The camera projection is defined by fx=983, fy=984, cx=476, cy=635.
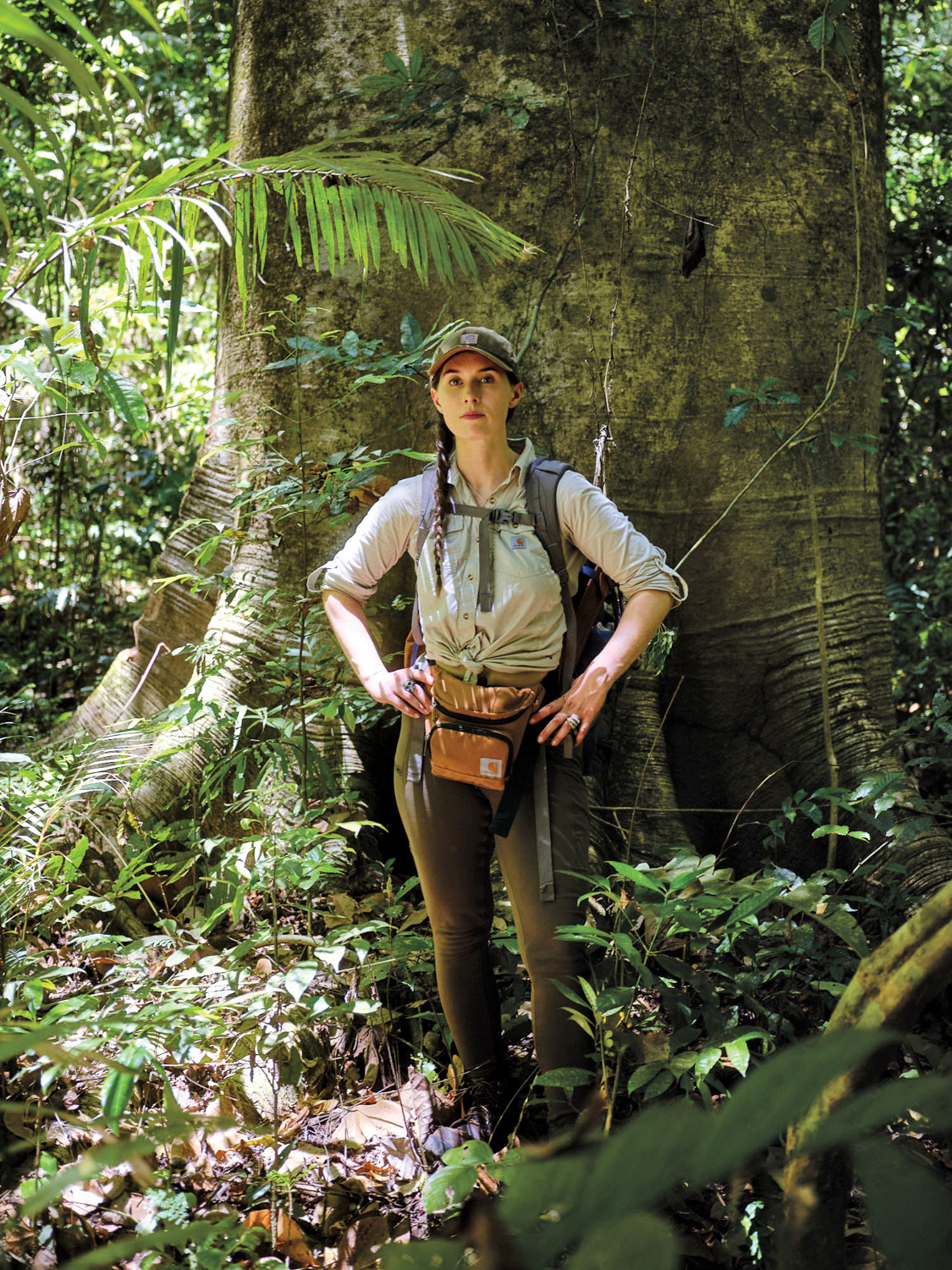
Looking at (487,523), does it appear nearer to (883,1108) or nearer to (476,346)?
(476,346)

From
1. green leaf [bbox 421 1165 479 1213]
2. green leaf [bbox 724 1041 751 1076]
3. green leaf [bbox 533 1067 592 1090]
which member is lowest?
green leaf [bbox 421 1165 479 1213]

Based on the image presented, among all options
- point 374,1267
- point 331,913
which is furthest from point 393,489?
point 374,1267

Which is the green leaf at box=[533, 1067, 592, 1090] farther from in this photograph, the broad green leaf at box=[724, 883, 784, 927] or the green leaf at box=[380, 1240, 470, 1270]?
the green leaf at box=[380, 1240, 470, 1270]

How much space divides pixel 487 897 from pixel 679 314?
238 cm

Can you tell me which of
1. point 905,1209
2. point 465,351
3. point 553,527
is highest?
point 465,351

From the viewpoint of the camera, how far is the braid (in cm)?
261

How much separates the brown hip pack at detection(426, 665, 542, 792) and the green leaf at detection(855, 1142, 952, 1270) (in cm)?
185

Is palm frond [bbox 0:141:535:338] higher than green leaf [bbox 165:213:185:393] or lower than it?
higher

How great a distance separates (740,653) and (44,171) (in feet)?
16.4

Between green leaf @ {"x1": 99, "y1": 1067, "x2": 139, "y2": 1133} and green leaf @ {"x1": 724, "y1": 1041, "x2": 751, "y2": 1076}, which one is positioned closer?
green leaf @ {"x1": 99, "y1": 1067, "x2": 139, "y2": 1133}

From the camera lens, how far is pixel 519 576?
2.54 m

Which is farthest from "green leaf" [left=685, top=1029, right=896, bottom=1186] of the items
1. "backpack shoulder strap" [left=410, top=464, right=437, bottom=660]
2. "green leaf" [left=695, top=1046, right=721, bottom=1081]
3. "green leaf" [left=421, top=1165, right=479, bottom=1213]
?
"backpack shoulder strap" [left=410, top=464, right=437, bottom=660]

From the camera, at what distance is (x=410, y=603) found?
368 centimetres

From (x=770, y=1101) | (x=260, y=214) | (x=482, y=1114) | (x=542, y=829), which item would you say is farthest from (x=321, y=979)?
(x=770, y=1101)
